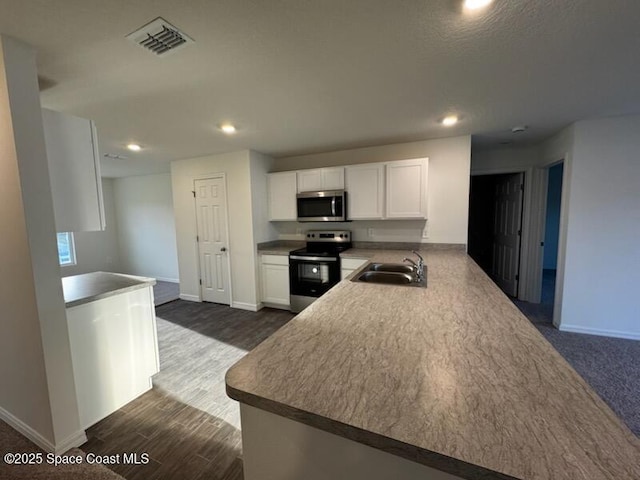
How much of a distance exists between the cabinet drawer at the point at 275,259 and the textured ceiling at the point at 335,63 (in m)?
1.80

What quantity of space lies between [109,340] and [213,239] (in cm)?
248

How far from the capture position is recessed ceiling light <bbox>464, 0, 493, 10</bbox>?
121cm

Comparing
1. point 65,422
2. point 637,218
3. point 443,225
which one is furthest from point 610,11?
point 65,422

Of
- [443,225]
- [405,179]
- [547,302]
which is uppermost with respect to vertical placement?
[405,179]

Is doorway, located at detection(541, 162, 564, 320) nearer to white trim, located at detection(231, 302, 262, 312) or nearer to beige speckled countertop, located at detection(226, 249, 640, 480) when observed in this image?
white trim, located at detection(231, 302, 262, 312)

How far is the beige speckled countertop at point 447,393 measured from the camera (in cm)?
57

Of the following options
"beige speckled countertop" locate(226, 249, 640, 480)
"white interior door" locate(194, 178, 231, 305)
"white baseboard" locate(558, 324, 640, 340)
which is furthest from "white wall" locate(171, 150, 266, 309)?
"white baseboard" locate(558, 324, 640, 340)

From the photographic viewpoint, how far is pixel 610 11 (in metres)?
1.28

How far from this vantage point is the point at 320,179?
3.83m

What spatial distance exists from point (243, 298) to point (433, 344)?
3.56m

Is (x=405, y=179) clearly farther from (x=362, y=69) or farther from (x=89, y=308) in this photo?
(x=89, y=308)

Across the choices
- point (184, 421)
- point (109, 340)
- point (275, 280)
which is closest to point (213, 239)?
point (275, 280)

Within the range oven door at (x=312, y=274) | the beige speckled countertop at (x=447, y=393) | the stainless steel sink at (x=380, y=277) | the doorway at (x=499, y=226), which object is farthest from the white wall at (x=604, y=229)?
the range oven door at (x=312, y=274)

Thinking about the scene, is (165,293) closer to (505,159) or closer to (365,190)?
(365,190)
